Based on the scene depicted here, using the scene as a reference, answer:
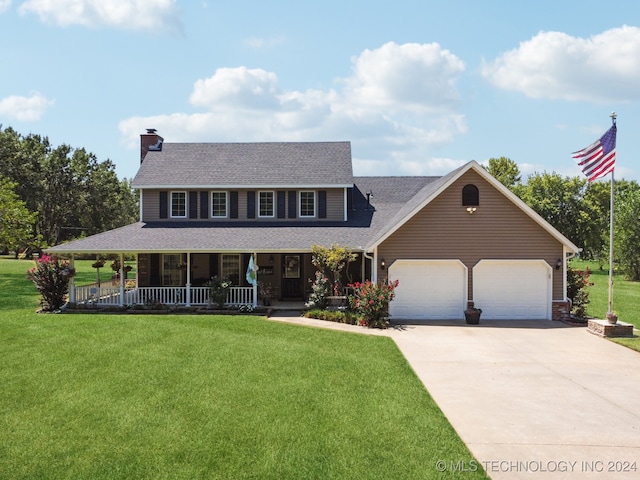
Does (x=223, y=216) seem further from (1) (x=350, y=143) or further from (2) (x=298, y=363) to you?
(2) (x=298, y=363)

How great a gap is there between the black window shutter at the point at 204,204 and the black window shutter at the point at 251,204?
6.74ft

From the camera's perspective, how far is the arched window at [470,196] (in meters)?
17.9

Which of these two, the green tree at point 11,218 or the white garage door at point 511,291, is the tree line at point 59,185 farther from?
the white garage door at point 511,291

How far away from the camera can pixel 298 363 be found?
11211 millimetres

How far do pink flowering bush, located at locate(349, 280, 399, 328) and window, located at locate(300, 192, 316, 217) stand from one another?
7.17 meters

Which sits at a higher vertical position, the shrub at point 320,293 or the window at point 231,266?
the window at point 231,266

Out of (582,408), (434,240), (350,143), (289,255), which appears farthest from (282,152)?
(582,408)

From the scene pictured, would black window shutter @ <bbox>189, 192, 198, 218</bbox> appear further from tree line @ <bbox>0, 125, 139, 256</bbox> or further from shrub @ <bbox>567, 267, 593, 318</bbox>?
tree line @ <bbox>0, 125, 139, 256</bbox>

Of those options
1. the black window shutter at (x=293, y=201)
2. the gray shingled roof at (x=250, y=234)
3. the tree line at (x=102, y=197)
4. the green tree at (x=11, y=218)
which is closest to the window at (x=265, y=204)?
the gray shingled roof at (x=250, y=234)

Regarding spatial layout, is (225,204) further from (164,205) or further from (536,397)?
(536,397)

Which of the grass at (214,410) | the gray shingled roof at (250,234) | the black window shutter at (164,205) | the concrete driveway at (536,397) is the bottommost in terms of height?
the concrete driveway at (536,397)

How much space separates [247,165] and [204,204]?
3137 mm

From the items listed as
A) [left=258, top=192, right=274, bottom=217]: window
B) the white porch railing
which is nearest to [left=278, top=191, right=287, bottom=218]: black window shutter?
[left=258, top=192, right=274, bottom=217]: window

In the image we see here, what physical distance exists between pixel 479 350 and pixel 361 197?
14.2 metres
